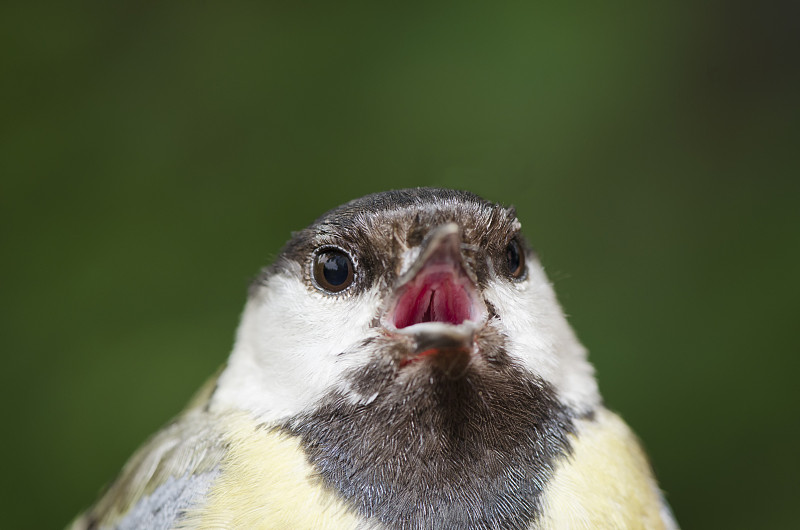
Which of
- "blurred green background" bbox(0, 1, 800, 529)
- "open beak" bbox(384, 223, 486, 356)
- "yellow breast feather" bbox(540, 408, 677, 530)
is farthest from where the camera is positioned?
"blurred green background" bbox(0, 1, 800, 529)

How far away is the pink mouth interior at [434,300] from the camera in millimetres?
975

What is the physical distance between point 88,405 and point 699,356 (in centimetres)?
171

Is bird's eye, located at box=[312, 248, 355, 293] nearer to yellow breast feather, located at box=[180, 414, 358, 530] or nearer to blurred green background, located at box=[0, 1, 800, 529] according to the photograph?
yellow breast feather, located at box=[180, 414, 358, 530]

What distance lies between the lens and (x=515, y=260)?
1178mm

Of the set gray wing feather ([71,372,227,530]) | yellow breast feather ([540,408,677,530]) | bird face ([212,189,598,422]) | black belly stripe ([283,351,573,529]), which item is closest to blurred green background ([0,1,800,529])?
gray wing feather ([71,372,227,530])

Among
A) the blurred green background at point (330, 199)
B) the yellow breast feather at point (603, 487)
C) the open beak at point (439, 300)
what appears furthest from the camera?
the blurred green background at point (330, 199)

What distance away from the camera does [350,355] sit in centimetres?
105

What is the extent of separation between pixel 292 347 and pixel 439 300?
27 centimetres

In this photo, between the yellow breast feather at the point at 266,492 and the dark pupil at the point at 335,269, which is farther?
the dark pupil at the point at 335,269

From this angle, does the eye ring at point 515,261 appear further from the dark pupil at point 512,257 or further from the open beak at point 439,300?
the open beak at point 439,300

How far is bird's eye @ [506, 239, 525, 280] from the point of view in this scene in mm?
1159

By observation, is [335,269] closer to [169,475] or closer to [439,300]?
[439,300]

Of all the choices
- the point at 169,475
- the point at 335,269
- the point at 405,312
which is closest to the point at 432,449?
the point at 405,312

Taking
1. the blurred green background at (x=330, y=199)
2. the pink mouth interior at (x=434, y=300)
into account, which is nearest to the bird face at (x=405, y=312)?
the pink mouth interior at (x=434, y=300)
